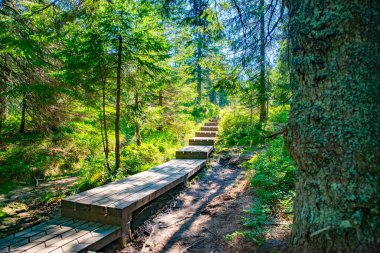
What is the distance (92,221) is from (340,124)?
411 cm

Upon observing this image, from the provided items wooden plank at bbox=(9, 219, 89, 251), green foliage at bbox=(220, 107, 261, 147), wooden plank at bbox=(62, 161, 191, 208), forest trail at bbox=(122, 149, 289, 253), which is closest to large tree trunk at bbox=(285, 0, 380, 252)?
forest trail at bbox=(122, 149, 289, 253)

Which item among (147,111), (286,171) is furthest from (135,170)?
(286,171)

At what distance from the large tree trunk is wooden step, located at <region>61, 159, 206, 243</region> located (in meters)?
3.02

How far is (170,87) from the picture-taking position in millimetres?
15633

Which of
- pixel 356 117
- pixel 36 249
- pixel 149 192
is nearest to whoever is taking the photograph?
pixel 356 117

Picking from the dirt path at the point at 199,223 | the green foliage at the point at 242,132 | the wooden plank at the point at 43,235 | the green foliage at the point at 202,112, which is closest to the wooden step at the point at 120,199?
the wooden plank at the point at 43,235

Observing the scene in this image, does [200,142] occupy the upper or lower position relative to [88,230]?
upper

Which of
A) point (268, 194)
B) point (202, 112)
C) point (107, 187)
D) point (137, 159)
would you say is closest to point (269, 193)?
point (268, 194)

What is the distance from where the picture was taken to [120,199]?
15.3 feet

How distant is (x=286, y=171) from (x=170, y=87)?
35.2 ft

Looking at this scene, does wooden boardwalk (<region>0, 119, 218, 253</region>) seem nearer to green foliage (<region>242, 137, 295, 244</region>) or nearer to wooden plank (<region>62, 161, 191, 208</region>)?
wooden plank (<region>62, 161, 191, 208</region>)

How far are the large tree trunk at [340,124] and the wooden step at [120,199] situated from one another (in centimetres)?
302

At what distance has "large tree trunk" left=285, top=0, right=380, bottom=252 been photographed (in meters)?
1.90

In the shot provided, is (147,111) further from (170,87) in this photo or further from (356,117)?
(356,117)
